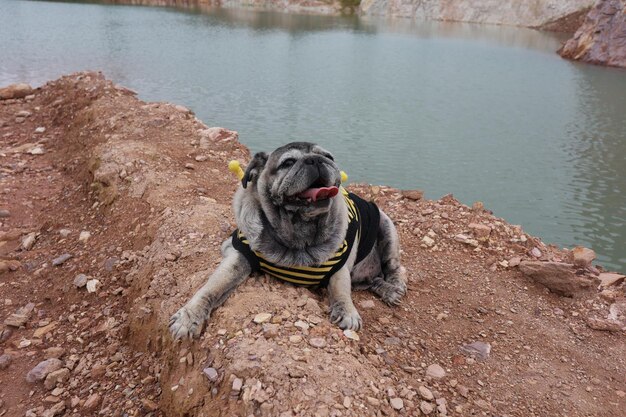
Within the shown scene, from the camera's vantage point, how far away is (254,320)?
436cm

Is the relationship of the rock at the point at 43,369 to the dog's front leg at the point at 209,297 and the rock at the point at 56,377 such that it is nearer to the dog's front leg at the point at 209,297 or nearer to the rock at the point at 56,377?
the rock at the point at 56,377

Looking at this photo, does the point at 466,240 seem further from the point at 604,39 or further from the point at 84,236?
the point at 604,39

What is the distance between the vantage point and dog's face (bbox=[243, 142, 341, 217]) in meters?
4.17

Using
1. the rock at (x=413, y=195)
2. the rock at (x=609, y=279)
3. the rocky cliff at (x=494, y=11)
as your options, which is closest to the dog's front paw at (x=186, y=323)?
the rock at (x=413, y=195)

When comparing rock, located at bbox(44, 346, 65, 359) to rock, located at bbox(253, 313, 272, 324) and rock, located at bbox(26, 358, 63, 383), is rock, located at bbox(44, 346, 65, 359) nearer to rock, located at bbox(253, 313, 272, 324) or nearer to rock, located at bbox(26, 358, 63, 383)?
rock, located at bbox(26, 358, 63, 383)

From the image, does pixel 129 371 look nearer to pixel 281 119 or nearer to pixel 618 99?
pixel 281 119

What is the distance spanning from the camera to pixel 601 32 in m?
41.1

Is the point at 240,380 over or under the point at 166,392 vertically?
over

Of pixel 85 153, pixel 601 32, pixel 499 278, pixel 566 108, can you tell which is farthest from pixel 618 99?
pixel 85 153

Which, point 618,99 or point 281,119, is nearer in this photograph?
point 281,119

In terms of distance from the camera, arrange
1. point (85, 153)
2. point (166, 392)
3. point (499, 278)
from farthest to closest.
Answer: point (85, 153)
point (499, 278)
point (166, 392)

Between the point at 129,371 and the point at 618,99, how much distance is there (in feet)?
98.3

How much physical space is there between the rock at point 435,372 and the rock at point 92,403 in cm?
328

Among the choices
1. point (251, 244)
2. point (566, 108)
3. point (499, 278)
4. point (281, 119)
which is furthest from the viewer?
point (566, 108)
